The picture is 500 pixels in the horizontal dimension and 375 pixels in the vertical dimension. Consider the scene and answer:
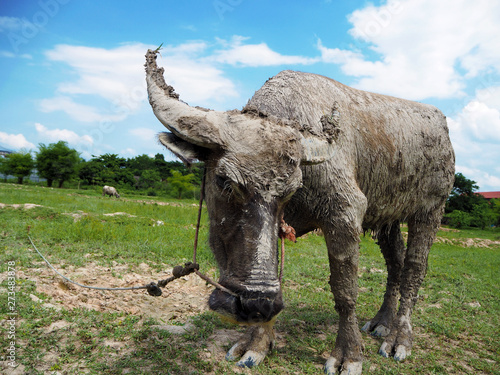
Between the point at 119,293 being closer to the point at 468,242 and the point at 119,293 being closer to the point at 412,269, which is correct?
the point at 412,269

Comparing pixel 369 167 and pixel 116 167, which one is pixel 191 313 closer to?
pixel 369 167

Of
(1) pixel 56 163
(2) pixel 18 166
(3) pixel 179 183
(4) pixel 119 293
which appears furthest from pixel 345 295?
(2) pixel 18 166

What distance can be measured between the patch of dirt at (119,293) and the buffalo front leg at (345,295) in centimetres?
157

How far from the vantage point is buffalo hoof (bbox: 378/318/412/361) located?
383 cm

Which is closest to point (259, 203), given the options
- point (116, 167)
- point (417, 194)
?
point (417, 194)

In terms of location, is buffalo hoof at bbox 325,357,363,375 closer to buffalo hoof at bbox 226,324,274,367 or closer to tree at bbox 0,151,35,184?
buffalo hoof at bbox 226,324,274,367

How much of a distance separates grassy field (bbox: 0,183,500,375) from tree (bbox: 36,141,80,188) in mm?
29238

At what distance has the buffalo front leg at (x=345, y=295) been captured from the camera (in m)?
3.16

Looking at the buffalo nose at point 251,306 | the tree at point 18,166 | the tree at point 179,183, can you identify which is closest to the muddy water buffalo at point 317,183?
the buffalo nose at point 251,306

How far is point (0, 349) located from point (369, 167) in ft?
11.5

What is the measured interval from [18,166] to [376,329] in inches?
1531

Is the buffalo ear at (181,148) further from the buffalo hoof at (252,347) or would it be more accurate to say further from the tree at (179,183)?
the tree at (179,183)

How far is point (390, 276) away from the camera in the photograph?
479 cm

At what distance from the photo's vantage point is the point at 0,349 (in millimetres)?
2832
